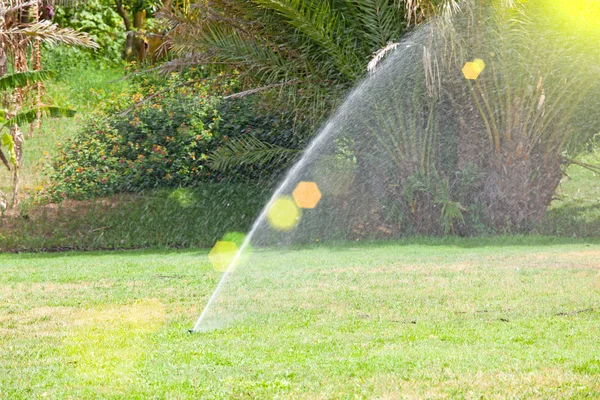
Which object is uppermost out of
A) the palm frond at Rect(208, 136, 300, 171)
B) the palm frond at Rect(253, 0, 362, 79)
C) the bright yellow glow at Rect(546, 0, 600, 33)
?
the bright yellow glow at Rect(546, 0, 600, 33)

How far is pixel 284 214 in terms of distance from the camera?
50.2ft

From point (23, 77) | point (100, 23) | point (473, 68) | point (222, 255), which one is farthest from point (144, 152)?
point (100, 23)

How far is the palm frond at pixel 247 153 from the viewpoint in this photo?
47.2ft

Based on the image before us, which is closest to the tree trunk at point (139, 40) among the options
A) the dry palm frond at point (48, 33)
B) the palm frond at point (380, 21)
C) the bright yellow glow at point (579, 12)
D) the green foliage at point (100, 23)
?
the green foliage at point (100, 23)

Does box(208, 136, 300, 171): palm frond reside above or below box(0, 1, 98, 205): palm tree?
below

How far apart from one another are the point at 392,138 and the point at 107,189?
17.2 feet

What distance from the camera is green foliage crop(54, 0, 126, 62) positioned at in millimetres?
24781

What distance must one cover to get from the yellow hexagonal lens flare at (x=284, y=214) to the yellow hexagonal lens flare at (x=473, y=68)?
3672 mm

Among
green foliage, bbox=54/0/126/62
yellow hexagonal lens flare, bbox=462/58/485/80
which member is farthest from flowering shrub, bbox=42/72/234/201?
green foliage, bbox=54/0/126/62

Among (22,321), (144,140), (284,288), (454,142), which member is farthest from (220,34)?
(22,321)

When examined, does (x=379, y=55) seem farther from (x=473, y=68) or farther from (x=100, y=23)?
(x=100, y=23)

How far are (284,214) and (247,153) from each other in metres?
1.47

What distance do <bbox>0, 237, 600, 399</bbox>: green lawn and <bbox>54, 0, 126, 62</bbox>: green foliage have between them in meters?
15.2

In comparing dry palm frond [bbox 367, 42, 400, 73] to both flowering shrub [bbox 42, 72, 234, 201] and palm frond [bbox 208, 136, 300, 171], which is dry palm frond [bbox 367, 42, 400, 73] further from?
flowering shrub [bbox 42, 72, 234, 201]
